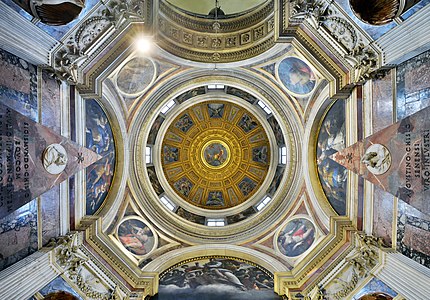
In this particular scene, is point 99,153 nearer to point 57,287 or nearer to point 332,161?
point 57,287

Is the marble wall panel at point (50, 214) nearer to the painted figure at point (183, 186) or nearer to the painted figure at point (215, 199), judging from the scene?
the painted figure at point (183, 186)

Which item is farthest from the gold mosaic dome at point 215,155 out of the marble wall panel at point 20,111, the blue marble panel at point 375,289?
the marble wall panel at point 20,111

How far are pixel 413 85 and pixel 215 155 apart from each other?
1252 cm

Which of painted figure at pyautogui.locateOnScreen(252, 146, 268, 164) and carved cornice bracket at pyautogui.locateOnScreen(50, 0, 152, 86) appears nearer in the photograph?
carved cornice bracket at pyautogui.locateOnScreen(50, 0, 152, 86)

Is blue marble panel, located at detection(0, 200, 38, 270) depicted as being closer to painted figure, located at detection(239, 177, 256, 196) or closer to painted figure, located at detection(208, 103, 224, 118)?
painted figure, located at detection(208, 103, 224, 118)

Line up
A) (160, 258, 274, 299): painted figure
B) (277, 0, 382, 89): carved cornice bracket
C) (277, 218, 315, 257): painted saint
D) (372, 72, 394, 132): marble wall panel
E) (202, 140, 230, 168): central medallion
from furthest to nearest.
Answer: (202, 140, 230, 168): central medallion → (277, 218, 315, 257): painted saint → (160, 258, 274, 299): painted figure → (277, 0, 382, 89): carved cornice bracket → (372, 72, 394, 132): marble wall panel

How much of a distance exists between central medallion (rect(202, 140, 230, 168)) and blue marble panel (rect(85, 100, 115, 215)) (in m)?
6.55

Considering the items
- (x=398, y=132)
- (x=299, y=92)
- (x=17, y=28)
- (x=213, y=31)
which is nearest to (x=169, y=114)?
(x=213, y=31)

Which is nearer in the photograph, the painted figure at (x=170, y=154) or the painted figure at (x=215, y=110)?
the painted figure at (x=215, y=110)

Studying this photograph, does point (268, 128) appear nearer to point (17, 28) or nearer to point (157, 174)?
point (157, 174)

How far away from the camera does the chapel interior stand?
25.7ft

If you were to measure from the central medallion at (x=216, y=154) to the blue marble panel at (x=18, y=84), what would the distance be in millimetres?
11479

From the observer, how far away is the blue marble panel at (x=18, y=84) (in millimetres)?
7543

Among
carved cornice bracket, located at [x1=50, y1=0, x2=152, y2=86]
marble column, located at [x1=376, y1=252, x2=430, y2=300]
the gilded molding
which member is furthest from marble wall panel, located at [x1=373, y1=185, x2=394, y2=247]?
carved cornice bracket, located at [x1=50, y1=0, x2=152, y2=86]
